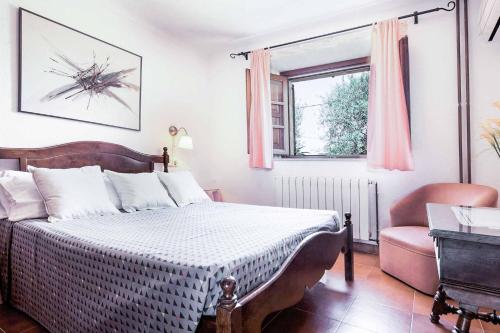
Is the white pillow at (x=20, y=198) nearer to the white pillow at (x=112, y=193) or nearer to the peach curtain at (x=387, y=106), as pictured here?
the white pillow at (x=112, y=193)

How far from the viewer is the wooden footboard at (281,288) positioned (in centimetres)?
96

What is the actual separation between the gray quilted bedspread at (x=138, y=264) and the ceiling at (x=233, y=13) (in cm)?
219

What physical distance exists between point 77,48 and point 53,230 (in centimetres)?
181

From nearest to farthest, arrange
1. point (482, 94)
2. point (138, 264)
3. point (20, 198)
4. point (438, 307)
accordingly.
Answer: point (138, 264)
point (438, 307)
point (20, 198)
point (482, 94)

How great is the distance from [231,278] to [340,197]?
246 centimetres

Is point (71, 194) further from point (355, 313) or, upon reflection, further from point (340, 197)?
point (340, 197)

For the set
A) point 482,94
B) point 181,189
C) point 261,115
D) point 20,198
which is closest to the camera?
point 20,198

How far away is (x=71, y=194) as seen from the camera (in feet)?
6.80

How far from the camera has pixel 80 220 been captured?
6.40 feet

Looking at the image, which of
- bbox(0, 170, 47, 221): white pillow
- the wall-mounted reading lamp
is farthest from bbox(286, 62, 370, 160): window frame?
bbox(0, 170, 47, 221): white pillow

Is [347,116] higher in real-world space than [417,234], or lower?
higher

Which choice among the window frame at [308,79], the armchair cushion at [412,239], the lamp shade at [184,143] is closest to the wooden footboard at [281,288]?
the armchair cushion at [412,239]

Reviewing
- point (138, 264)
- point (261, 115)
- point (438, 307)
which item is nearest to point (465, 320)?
point (438, 307)

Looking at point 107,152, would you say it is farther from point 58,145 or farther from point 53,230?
point 53,230
